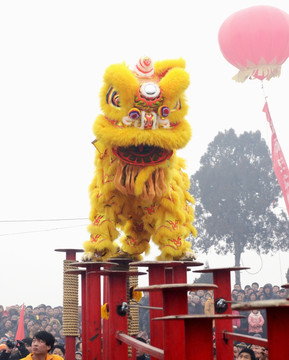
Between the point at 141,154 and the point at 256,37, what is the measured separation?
3756mm

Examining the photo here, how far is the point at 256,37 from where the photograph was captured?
7.12 meters

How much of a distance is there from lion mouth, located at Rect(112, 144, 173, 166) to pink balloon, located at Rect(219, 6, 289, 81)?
145 inches

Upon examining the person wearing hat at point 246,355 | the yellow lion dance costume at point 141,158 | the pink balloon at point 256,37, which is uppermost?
the pink balloon at point 256,37

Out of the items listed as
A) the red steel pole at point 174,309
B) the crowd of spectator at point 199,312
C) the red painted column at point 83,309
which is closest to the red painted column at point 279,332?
the red steel pole at point 174,309

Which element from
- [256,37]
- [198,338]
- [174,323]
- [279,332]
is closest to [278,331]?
[279,332]

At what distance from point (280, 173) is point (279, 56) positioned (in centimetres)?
292

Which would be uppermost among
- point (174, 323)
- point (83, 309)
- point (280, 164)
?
point (280, 164)

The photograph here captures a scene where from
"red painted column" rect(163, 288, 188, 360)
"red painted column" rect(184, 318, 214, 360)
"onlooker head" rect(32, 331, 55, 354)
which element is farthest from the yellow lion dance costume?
"red painted column" rect(184, 318, 214, 360)

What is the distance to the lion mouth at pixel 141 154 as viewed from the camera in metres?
3.97

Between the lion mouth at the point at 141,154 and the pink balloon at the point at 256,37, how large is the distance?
12.1 feet

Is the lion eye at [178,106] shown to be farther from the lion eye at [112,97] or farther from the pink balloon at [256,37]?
the pink balloon at [256,37]

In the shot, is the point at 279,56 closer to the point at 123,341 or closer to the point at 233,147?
the point at 123,341

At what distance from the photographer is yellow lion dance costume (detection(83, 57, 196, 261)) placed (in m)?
3.90

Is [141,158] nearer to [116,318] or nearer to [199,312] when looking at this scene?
[116,318]
